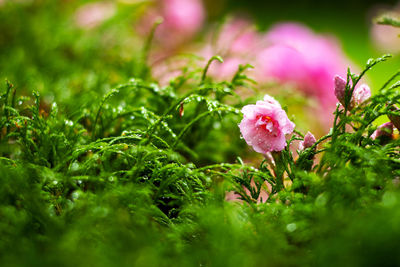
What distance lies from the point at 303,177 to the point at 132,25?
1.31 metres

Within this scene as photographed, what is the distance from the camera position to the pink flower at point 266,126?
439 mm

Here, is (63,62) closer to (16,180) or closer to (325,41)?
(16,180)

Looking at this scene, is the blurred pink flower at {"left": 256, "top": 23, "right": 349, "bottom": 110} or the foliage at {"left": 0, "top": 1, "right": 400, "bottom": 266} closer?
the foliage at {"left": 0, "top": 1, "right": 400, "bottom": 266}

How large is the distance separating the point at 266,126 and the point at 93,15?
3.73 feet

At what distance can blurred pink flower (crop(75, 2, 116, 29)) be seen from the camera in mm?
1346

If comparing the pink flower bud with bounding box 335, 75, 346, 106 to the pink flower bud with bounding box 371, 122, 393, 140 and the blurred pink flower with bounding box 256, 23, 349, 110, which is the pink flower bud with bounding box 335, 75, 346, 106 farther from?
the blurred pink flower with bounding box 256, 23, 349, 110

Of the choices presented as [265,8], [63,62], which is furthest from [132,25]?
[265,8]

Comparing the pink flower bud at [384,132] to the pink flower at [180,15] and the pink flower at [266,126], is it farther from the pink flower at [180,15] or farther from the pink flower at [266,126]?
the pink flower at [180,15]

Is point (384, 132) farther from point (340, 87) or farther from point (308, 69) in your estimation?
point (308, 69)

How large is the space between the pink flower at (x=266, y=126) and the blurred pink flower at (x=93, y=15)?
0.98 m

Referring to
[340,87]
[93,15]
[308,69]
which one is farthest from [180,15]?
[340,87]

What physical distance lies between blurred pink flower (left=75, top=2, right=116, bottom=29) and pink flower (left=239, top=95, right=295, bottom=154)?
3.23ft

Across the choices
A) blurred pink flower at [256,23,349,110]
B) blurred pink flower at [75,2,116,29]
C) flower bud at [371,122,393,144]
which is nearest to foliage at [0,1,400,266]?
flower bud at [371,122,393,144]

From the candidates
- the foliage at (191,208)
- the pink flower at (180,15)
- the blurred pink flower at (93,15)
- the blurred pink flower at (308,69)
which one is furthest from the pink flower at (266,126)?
the pink flower at (180,15)
